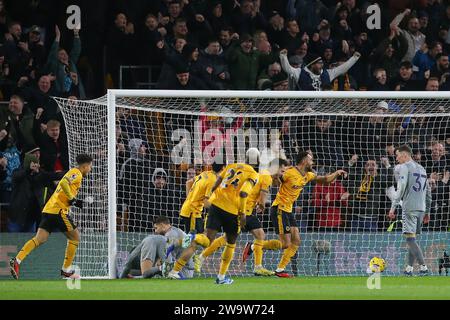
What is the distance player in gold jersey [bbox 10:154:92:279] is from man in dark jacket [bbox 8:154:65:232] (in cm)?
112

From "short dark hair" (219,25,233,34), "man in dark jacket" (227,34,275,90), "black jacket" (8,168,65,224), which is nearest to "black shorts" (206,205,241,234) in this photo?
"black jacket" (8,168,65,224)

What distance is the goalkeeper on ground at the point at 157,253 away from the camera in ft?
59.6

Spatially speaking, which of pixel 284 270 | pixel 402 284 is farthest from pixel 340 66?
pixel 402 284

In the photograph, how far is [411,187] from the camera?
18.9 metres

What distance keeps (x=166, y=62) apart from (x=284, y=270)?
4.15m

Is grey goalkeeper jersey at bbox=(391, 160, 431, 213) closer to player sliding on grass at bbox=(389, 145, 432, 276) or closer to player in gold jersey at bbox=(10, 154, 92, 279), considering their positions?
player sliding on grass at bbox=(389, 145, 432, 276)

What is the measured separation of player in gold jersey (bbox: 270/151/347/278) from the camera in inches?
736

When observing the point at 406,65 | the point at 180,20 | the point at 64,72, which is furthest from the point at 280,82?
the point at 64,72

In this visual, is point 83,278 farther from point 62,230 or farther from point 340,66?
point 340,66

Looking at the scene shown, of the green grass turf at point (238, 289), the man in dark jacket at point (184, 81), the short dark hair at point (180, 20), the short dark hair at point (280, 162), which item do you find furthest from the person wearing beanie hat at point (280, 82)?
the green grass turf at point (238, 289)

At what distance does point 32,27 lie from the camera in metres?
21.5

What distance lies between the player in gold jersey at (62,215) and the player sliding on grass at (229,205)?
2.19 meters

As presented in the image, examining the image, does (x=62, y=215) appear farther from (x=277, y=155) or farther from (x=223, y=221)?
(x=277, y=155)

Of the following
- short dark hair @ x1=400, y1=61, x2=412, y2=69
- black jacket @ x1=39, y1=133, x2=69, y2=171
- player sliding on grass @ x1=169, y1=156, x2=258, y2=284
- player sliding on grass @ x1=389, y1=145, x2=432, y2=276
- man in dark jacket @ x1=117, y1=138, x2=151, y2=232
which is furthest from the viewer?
short dark hair @ x1=400, y1=61, x2=412, y2=69
